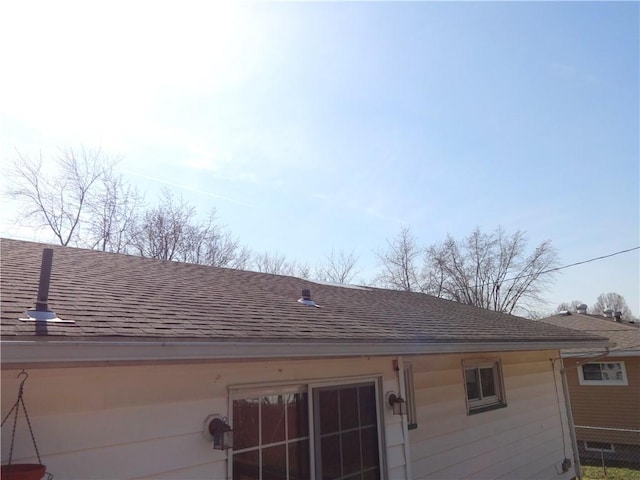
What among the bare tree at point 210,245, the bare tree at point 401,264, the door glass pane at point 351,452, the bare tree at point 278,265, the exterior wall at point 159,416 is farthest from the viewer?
the bare tree at point 401,264

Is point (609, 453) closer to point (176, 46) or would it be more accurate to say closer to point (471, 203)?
point (471, 203)

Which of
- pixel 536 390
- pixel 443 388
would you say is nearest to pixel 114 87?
pixel 443 388

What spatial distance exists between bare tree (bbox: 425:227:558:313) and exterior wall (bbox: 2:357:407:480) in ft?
87.4

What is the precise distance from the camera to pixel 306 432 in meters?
3.88

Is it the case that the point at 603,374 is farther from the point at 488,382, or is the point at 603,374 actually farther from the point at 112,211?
the point at 112,211

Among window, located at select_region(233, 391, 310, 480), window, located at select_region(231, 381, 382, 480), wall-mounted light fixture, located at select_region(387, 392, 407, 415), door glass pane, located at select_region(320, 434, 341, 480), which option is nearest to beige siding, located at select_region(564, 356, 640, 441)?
wall-mounted light fixture, located at select_region(387, 392, 407, 415)

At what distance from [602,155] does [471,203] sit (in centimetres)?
344

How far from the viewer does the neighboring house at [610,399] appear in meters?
13.0

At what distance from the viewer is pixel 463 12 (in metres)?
5.79

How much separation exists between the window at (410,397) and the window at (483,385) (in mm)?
1372

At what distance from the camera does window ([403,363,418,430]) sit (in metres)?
5.38

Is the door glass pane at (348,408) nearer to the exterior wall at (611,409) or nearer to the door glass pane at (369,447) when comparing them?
the door glass pane at (369,447)

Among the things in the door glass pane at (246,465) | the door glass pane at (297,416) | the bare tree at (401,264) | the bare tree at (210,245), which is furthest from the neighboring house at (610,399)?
the bare tree at (210,245)

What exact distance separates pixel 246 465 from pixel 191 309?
54.9 inches
